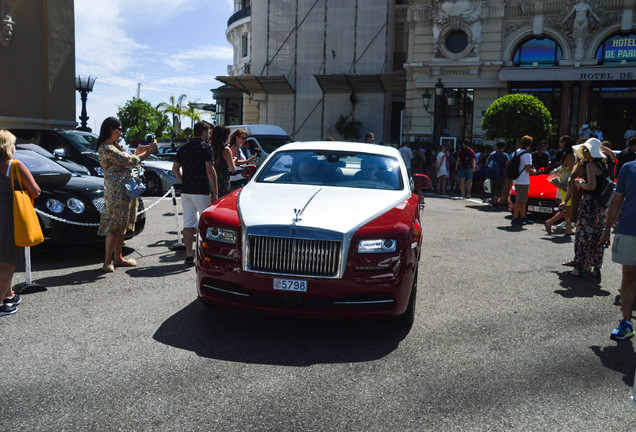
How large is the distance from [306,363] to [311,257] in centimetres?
86

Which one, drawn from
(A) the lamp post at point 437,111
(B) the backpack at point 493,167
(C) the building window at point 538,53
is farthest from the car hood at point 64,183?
(C) the building window at point 538,53

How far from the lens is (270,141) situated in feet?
71.4

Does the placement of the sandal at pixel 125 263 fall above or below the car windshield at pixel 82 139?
below

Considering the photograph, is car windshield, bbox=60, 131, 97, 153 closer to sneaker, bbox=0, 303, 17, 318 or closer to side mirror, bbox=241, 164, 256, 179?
side mirror, bbox=241, 164, 256, 179

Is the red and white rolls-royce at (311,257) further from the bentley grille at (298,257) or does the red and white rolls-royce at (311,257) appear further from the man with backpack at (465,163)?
the man with backpack at (465,163)

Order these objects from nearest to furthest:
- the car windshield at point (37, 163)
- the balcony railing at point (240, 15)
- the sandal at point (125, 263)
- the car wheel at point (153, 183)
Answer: the sandal at point (125, 263) < the car windshield at point (37, 163) < the car wheel at point (153, 183) < the balcony railing at point (240, 15)

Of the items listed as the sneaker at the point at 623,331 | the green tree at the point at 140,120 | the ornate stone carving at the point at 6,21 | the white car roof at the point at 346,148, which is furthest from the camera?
the green tree at the point at 140,120

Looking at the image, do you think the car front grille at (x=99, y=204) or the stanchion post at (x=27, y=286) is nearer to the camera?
the stanchion post at (x=27, y=286)

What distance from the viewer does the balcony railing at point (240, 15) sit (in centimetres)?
4933

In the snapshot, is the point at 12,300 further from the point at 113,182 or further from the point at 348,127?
the point at 348,127

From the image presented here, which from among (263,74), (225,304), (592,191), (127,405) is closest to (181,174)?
(225,304)

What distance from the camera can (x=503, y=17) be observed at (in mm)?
30547

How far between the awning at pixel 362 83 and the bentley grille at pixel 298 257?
3298cm

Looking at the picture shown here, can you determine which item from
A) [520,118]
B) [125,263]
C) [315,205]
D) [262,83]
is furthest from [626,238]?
[262,83]
